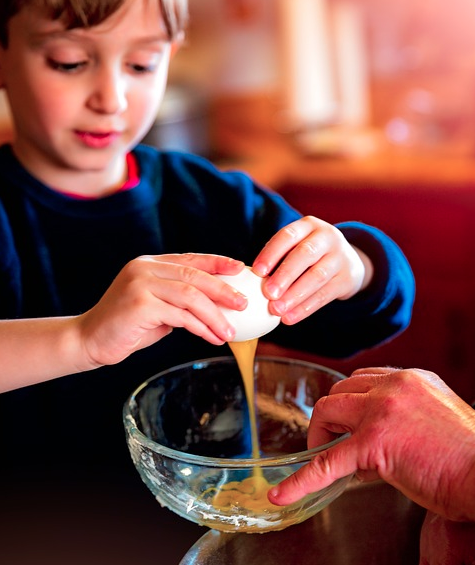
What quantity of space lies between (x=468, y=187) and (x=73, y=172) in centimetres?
131

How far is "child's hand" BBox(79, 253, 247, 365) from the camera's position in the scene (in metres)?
0.78

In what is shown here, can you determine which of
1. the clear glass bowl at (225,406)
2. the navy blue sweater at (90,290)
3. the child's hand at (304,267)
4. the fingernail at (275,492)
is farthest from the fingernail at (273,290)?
the navy blue sweater at (90,290)

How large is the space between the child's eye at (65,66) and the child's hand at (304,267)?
37 centimetres

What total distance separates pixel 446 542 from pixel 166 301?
1.13 feet

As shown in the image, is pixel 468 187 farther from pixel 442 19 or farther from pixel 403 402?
pixel 403 402

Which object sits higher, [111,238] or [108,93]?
[108,93]

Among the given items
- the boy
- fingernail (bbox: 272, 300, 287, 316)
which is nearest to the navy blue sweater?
the boy

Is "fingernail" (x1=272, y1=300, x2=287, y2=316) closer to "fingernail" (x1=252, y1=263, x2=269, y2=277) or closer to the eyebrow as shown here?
"fingernail" (x1=252, y1=263, x2=269, y2=277)

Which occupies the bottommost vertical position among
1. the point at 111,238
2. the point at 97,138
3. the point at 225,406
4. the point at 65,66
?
the point at 225,406

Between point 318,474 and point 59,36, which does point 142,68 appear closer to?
point 59,36

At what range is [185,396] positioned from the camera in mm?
930

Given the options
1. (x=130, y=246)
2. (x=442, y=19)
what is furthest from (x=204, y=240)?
(x=442, y=19)

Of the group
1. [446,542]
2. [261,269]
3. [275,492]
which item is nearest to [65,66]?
[261,269]

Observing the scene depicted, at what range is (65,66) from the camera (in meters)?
1.04
